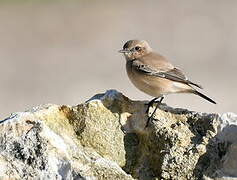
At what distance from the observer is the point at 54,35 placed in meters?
25.5

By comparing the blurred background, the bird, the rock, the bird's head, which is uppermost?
the blurred background

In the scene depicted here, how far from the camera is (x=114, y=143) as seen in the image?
530 centimetres

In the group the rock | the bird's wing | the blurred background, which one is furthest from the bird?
the blurred background

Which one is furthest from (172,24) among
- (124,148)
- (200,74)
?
(124,148)

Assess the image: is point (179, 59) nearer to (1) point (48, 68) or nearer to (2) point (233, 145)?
(1) point (48, 68)

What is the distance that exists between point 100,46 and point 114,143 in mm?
19439

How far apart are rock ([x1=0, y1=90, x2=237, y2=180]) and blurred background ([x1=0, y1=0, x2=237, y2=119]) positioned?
36.5ft

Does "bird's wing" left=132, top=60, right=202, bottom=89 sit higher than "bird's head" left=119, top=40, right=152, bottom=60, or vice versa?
"bird's head" left=119, top=40, right=152, bottom=60

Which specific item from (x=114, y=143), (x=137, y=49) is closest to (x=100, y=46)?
(x=137, y=49)

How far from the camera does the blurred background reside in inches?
752

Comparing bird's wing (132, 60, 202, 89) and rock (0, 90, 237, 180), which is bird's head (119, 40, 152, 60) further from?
rock (0, 90, 237, 180)

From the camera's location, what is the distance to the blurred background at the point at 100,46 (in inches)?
752

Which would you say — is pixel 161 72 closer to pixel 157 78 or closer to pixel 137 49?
pixel 157 78

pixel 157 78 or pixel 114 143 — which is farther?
pixel 157 78
